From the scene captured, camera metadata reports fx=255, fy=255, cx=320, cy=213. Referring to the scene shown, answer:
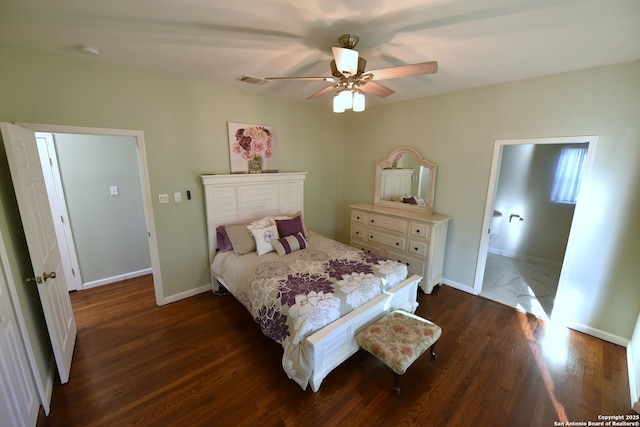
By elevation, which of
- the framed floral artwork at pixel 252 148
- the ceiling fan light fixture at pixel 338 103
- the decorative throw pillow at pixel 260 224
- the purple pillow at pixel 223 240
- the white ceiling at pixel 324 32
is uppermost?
the white ceiling at pixel 324 32

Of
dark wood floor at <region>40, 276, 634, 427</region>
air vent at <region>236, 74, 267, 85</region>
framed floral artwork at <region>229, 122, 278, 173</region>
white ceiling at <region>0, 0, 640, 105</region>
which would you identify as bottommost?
dark wood floor at <region>40, 276, 634, 427</region>

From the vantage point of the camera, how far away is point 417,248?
327 cm

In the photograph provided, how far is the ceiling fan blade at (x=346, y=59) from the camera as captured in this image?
58.4 inches

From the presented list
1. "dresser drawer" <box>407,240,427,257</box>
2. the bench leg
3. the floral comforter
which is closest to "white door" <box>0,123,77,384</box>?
the floral comforter

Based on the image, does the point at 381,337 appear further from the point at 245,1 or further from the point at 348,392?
the point at 245,1

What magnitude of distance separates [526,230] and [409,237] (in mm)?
2653

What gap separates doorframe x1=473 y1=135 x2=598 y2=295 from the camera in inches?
94.2

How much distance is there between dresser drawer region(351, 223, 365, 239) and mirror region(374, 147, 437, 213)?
0.49 meters

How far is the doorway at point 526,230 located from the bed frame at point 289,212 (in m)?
1.68

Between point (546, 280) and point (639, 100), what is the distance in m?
2.56

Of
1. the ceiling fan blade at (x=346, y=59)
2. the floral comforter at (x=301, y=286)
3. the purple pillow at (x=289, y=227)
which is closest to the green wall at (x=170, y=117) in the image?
the floral comforter at (x=301, y=286)

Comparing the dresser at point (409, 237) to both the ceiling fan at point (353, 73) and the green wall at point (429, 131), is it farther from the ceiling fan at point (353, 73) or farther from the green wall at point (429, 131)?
the ceiling fan at point (353, 73)

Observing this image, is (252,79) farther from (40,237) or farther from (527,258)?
(527,258)

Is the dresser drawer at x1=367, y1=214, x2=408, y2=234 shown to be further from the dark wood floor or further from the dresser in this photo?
the dark wood floor
